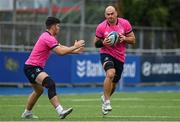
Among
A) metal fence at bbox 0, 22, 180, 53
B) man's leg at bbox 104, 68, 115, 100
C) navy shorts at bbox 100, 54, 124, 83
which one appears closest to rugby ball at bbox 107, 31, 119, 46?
navy shorts at bbox 100, 54, 124, 83

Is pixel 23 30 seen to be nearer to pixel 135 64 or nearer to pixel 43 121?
pixel 135 64

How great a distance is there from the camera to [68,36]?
34.9 metres

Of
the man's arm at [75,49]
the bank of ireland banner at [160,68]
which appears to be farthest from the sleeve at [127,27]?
the bank of ireland banner at [160,68]

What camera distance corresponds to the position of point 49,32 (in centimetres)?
1605

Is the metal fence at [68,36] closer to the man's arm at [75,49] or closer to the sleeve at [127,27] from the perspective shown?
the sleeve at [127,27]

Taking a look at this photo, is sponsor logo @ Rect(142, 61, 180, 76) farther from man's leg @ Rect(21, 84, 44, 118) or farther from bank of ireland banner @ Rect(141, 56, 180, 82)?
man's leg @ Rect(21, 84, 44, 118)

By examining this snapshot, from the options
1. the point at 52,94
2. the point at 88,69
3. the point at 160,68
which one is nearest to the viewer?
the point at 52,94

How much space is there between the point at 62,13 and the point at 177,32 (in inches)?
380

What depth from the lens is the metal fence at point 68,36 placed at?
107ft

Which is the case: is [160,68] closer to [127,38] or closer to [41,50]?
[127,38]

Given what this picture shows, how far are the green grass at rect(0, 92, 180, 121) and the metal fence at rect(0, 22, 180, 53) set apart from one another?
24.8 ft

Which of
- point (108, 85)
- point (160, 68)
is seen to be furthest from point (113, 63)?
point (160, 68)

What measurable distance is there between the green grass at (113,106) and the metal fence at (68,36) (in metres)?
7.57

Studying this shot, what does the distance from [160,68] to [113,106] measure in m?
13.7
